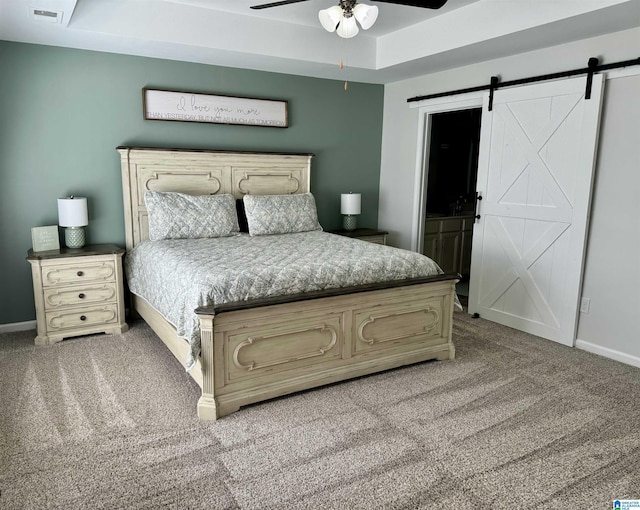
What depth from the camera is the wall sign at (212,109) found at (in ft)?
13.6

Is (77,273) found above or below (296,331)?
above

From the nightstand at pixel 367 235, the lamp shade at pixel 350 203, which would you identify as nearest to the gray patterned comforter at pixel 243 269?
the nightstand at pixel 367 235

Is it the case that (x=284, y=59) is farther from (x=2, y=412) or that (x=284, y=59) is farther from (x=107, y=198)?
(x=2, y=412)

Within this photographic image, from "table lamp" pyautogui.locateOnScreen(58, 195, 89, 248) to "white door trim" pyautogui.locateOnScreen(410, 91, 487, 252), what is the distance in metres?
3.17

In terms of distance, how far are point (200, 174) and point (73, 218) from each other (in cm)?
112

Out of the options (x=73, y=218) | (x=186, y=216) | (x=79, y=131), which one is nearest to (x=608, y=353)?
(x=186, y=216)

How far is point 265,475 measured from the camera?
209 centimetres

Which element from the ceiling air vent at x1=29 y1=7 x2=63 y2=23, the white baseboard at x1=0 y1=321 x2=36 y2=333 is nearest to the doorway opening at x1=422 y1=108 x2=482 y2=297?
the ceiling air vent at x1=29 y1=7 x2=63 y2=23

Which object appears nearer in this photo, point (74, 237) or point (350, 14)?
point (350, 14)

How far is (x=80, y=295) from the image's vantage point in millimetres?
3691

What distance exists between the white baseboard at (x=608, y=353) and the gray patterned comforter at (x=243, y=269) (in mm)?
1355

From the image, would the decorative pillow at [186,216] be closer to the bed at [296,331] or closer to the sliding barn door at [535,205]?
the bed at [296,331]

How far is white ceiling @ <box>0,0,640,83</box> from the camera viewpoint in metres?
3.11

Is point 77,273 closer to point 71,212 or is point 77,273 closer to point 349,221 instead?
point 71,212
